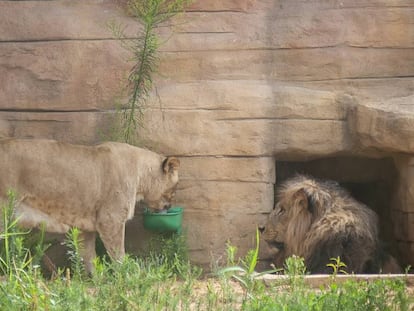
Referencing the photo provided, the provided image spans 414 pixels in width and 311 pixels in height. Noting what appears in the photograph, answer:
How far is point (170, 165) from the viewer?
8.79m

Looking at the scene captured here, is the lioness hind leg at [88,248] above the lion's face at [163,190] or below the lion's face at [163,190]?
below

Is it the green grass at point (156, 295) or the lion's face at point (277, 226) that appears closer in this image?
the green grass at point (156, 295)

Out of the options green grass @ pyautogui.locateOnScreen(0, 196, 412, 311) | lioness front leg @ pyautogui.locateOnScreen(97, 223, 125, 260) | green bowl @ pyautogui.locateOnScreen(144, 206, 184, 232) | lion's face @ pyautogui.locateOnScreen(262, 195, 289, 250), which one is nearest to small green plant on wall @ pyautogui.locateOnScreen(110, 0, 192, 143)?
green bowl @ pyautogui.locateOnScreen(144, 206, 184, 232)

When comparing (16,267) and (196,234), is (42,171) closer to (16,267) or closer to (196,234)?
(196,234)

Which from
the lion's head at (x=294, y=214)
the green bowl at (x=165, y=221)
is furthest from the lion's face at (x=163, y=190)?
the lion's head at (x=294, y=214)

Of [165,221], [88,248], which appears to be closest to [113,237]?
[88,248]

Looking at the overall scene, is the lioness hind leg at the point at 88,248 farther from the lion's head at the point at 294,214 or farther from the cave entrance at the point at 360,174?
the cave entrance at the point at 360,174

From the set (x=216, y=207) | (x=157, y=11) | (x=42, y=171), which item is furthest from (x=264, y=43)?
(x=42, y=171)

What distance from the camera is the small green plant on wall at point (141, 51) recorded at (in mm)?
8703

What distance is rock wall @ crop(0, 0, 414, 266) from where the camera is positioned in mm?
9008

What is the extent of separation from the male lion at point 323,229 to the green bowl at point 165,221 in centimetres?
85

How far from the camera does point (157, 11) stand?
884 centimetres

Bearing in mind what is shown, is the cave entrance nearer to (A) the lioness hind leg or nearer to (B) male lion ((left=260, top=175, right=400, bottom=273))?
(B) male lion ((left=260, top=175, right=400, bottom=273))

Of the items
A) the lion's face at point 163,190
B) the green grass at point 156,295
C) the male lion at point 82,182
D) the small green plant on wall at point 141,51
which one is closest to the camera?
the green grass at point 156,295
